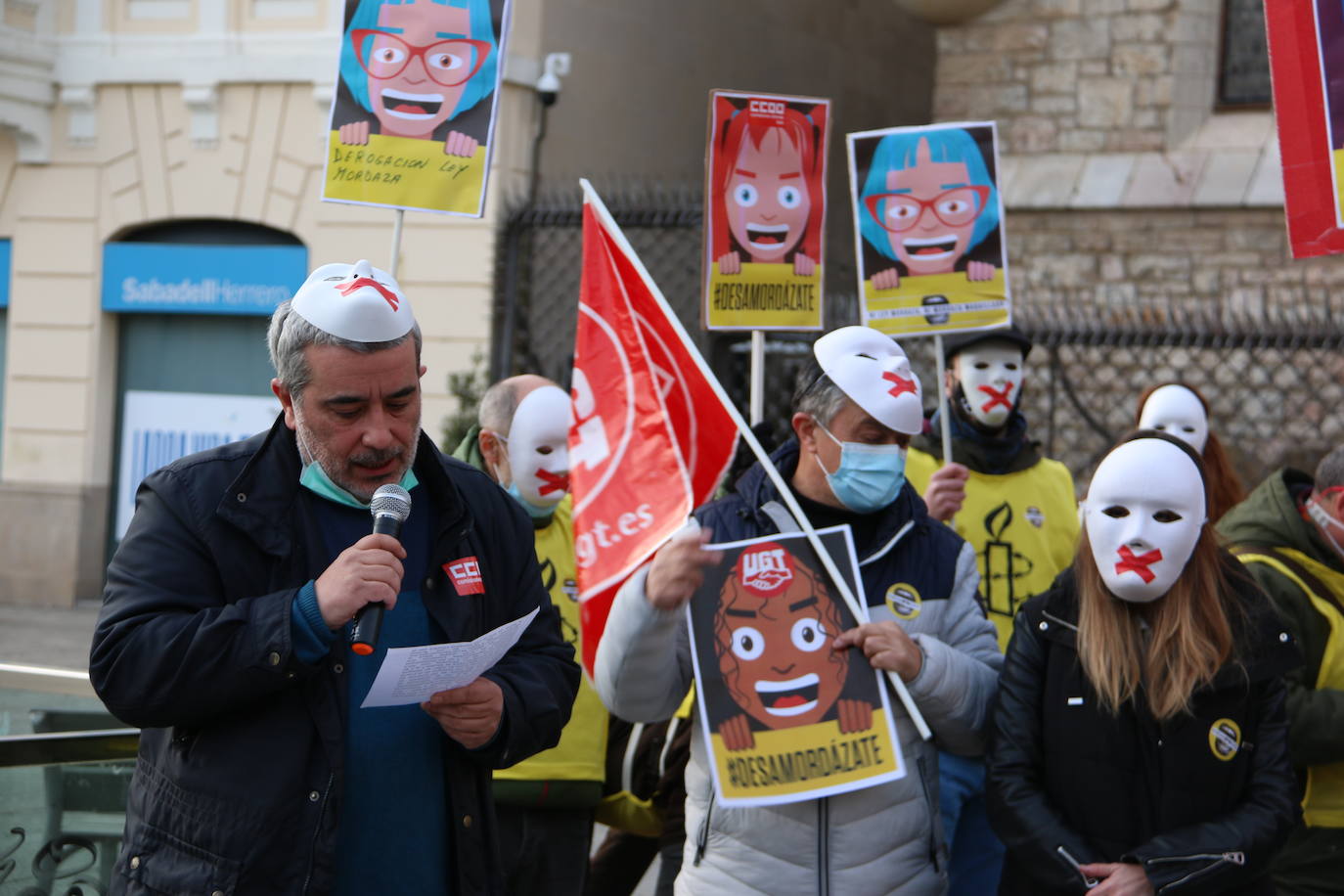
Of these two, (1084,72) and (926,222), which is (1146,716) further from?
(1084,72)

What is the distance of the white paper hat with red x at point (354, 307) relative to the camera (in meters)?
2.53

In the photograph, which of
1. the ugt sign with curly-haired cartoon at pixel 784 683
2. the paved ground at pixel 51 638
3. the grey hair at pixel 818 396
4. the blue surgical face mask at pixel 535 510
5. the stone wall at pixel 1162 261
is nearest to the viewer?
the ugt sign with curly-haired cartoon at pixel 784 683

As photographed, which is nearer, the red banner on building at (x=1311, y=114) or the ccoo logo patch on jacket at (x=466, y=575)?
the ccoo logo patch on jacket at (x=466, y=575)

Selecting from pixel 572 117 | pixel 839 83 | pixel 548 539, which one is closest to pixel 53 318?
pixel 572 117

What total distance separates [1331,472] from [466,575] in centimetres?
242

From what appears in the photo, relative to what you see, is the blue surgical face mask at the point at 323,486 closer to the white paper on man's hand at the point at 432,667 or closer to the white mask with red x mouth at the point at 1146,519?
the white paper on man's hand at the point at 432,667

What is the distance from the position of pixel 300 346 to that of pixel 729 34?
1424 cm

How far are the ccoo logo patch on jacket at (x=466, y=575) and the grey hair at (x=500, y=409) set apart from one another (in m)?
1.90

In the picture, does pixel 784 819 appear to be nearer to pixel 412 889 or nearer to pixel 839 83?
pixel 412 889

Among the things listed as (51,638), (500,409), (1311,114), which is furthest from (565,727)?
(51,638)

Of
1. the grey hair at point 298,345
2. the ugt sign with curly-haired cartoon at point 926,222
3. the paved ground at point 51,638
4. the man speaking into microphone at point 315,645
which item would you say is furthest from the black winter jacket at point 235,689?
the paved ground at point 51,638

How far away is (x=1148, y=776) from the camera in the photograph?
10.6 ft

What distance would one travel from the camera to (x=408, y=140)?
5.12 meters

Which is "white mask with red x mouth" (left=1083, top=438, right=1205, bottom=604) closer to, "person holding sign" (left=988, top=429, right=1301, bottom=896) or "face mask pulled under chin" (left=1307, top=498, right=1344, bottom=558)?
"person holding sign" (left=988, top=429, right=1301, bottom=896)
